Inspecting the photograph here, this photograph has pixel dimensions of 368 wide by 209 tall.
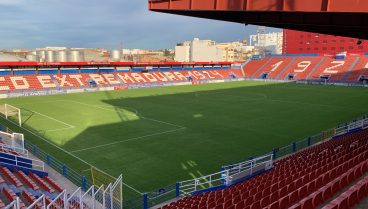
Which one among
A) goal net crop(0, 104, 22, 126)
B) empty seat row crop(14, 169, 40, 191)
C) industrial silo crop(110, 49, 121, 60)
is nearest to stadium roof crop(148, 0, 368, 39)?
empty seat row crop(14, 169, 40, 191)

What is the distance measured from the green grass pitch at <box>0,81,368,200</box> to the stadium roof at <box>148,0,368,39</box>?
8.55 m

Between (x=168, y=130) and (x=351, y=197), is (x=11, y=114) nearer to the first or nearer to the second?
(x=168, y=130)

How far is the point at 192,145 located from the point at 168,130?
465cm

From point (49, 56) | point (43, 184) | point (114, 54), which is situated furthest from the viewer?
point (114, 54)

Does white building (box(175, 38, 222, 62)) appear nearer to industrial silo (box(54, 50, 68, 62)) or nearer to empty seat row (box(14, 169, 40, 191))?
industrial silo (box(54, 50, 68, 62))

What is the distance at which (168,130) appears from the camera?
24.9 metres

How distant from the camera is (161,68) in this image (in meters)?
→ 76.6

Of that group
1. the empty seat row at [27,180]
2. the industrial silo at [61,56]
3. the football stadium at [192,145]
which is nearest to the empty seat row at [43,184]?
the football stadium at [192,145]

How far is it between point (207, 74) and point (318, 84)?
29.0 meters

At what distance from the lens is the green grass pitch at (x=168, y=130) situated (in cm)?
1695

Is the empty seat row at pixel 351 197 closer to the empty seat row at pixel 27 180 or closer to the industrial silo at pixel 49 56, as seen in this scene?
the empty seat row at pixel 27 180

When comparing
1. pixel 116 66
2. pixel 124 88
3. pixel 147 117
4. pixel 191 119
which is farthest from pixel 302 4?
pixel 116 66

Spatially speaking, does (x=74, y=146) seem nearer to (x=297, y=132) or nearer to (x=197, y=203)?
(x=197, y=203)

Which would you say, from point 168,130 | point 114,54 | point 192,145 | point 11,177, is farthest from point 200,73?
point 11,177
